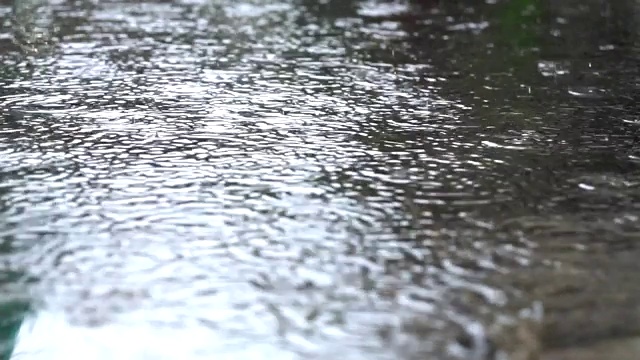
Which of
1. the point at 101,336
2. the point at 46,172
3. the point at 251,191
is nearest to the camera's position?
the point at 101,336

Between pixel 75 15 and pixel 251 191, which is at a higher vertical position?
pixel 75 15

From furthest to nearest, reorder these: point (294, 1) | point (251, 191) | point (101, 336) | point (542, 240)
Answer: point (294, 1), point (251, 191), point (542, 240), point (101, 336)

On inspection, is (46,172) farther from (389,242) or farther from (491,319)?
(491,319)

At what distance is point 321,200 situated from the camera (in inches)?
108

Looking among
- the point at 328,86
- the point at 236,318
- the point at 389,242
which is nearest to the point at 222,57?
→ the point at 328,86

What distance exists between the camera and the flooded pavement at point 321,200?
2.02 metres

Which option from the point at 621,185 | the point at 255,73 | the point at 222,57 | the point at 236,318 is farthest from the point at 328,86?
the point at 236,318

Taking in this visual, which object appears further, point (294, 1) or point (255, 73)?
point (294, 1)

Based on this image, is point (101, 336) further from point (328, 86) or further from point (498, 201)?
point (328, 86)

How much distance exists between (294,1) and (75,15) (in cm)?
177

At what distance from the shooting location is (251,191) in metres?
2.81

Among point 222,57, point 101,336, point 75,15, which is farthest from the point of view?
point 75,15

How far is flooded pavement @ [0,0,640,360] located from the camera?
2020 mm

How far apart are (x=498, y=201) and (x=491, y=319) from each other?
759mm
